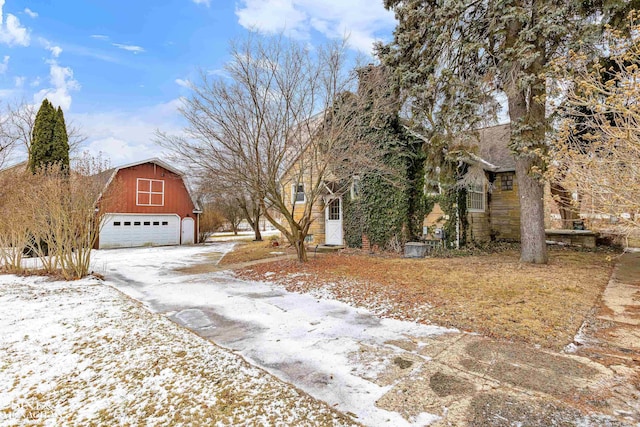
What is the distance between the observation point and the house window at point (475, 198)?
13312 millimetres

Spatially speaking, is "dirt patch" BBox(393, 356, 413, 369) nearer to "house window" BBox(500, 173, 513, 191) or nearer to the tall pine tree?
"house window" BBox(500, 173, 513, 191)

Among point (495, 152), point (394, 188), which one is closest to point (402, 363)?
point (394, 188)

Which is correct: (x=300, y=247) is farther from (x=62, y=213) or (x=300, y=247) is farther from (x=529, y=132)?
(x=529, y=132)

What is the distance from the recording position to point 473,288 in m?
6.51

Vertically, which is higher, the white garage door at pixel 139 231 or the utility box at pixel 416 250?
the white garage door at pixel 139 231

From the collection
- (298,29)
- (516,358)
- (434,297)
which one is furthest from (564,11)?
(516,358)

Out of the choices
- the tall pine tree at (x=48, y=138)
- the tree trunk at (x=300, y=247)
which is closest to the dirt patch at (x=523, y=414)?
the tree trunk at (x=300, y=247)

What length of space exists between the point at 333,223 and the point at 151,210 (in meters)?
12.7

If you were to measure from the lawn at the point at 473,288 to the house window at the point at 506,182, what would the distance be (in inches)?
183

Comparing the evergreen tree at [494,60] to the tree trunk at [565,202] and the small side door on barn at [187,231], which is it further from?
the small side door on barn at [187,231]

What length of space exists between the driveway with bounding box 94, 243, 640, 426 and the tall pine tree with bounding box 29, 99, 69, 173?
14.8 meters

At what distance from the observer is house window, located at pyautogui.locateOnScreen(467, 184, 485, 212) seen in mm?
13312

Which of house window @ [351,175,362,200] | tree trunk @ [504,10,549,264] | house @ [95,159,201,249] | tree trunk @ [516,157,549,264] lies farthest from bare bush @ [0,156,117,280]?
tree trunk @ [516,157,549,264]

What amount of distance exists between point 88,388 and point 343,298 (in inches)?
166
